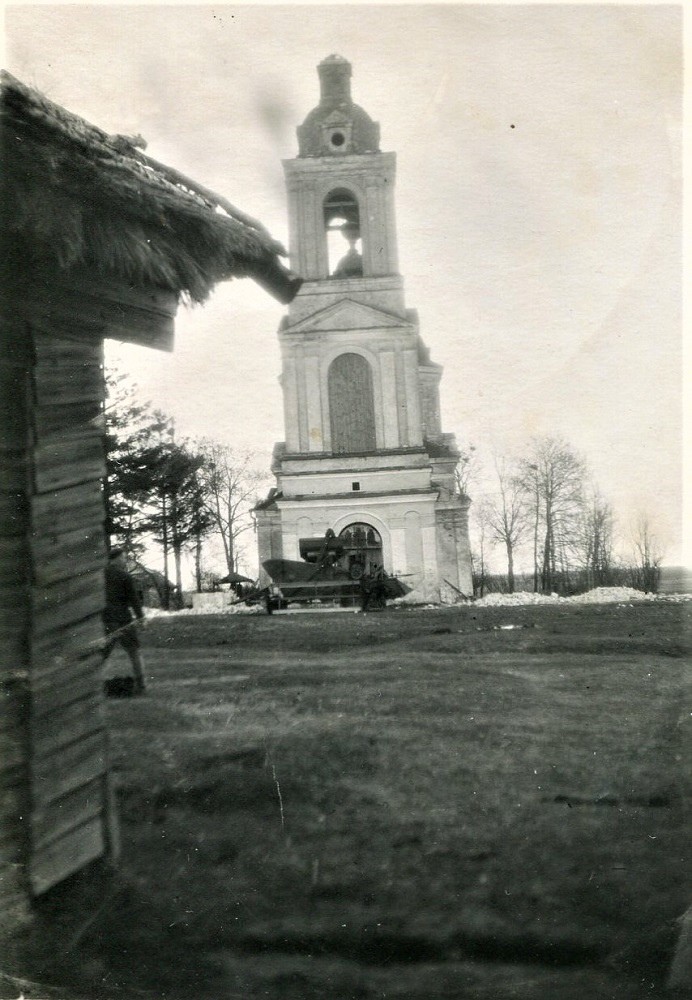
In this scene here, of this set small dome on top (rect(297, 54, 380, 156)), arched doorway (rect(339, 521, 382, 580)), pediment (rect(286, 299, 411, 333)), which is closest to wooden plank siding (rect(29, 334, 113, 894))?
pediment (rect(286, 299, 411, 333))

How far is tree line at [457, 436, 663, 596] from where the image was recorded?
3.06 m

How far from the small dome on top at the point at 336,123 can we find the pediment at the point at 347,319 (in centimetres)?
76

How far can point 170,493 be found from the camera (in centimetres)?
273

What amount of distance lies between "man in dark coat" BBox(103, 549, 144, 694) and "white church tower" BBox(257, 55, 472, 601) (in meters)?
0.73

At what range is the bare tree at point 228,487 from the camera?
2918 mm

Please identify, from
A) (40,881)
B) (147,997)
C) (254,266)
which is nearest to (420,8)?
(254,266)

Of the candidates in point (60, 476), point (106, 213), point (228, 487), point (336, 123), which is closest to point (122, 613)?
point (60, 476)

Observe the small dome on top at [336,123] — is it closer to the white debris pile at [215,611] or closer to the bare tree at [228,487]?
the bare tree at [228,487]

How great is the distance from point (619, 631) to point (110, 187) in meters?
2.72

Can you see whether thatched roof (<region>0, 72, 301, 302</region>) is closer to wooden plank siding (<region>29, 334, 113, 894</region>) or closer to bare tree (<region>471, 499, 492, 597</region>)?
wooden plank siding (<region>29, 334, 113, 894</region>)

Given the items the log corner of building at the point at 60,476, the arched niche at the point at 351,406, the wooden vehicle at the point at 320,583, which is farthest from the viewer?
the arched niche at the point at 351,406

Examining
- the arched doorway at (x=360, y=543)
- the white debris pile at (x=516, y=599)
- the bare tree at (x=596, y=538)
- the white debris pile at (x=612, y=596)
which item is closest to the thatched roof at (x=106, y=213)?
the bare tree at (x=596, y=538)

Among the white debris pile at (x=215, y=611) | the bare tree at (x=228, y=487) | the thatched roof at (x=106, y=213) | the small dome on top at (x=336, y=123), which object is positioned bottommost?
the white debris pile at (x=215, y=611)

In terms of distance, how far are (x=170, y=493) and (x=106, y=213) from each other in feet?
3.45
